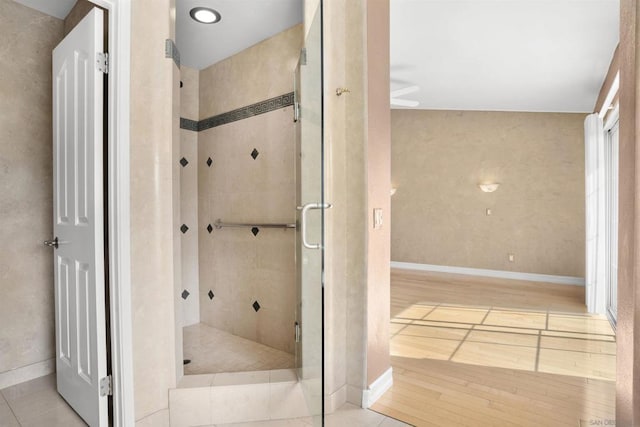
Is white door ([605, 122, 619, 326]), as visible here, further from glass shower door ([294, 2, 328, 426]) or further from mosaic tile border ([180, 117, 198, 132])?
mosaic tile border ([180, 117, 198, 132])

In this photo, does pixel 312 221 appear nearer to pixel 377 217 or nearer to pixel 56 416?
pixel 377 217

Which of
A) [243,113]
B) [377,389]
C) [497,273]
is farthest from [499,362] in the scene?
[497,273]

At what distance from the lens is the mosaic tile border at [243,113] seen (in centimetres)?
254

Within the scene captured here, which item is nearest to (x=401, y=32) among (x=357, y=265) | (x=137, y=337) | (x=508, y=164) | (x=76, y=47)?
(x=357, y=265)

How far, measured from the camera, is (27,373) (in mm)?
2326

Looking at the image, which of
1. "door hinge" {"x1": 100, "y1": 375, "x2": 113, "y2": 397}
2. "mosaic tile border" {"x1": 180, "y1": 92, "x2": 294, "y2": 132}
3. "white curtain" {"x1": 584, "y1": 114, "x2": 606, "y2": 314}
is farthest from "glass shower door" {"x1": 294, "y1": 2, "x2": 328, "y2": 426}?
"white curtain" {"x1": 584, "y1": 114, "x2": 606, "y2": 314}

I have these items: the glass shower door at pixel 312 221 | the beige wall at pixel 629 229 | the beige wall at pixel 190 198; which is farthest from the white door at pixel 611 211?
the beige wall at pixel 190 198

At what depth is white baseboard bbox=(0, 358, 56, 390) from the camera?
224 centimetres

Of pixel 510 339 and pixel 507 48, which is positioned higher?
pixel 507 48

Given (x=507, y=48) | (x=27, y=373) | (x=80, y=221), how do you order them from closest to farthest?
1. (x=80, y=221)
2. (x=27, y=373)
3. (x=507, y=48)

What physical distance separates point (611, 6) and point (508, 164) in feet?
11.4

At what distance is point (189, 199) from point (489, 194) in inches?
201

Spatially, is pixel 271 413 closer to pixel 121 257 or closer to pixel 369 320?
pixel 369 320

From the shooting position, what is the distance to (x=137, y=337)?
5.69 ft
